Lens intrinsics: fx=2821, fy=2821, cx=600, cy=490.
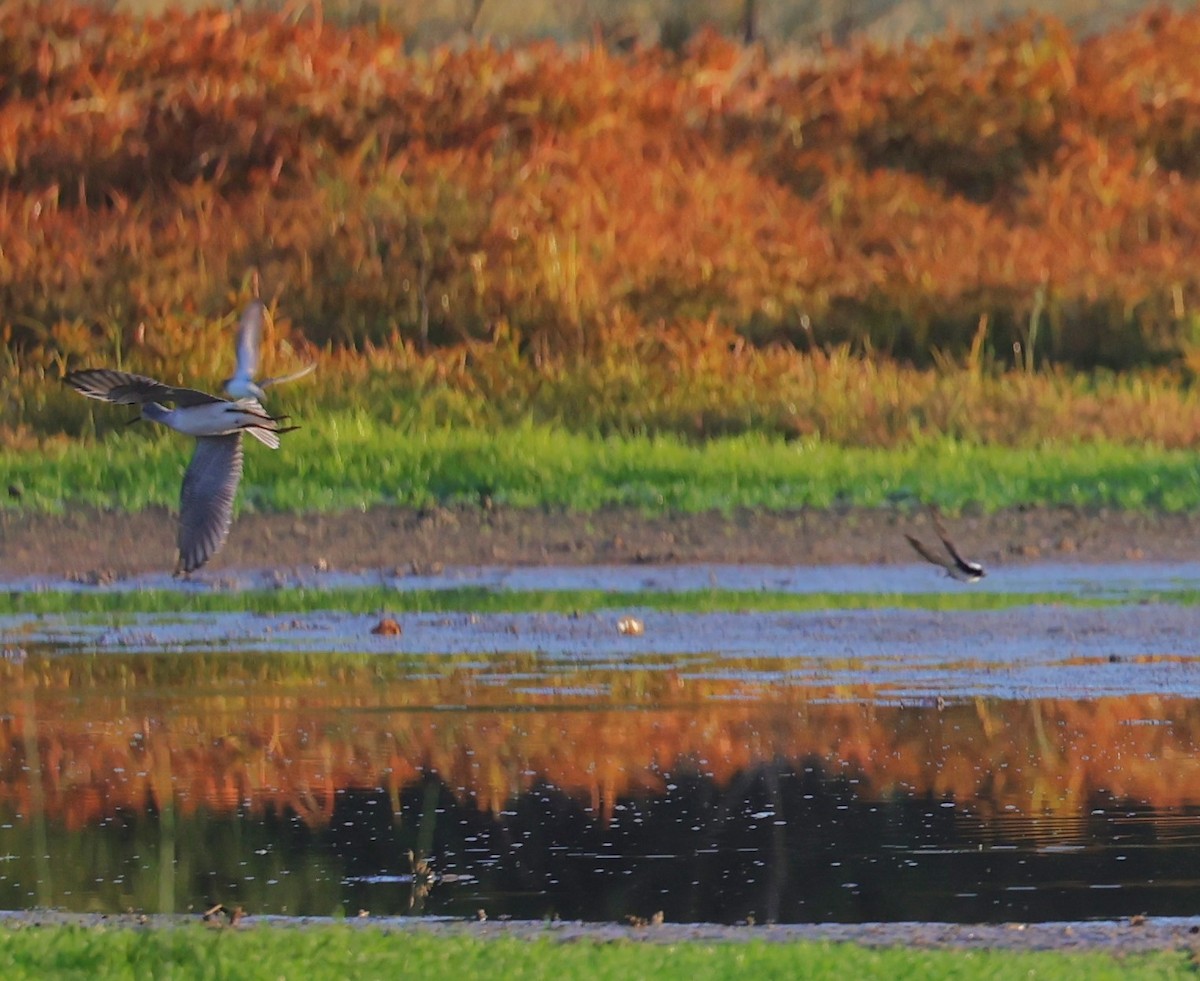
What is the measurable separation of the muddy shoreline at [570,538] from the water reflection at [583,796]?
11.0ft

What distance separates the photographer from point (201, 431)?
10.0m

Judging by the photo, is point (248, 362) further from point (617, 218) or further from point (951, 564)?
point (617, 218)

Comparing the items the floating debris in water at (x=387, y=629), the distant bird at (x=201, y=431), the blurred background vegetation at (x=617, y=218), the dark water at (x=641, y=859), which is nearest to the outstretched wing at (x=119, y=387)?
the distant bird at (x=201, y=431)

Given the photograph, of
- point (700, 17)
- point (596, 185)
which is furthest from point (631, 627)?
point (700, 17)

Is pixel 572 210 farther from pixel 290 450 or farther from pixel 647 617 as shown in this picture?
pixel 647 617

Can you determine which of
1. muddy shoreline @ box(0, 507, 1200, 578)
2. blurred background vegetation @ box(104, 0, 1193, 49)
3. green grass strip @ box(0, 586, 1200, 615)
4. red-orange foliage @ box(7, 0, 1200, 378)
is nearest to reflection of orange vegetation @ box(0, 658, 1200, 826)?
green grass strip @ box(0, 586, 1200, 615)

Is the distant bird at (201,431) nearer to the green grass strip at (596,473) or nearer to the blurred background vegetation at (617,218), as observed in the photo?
the green grass strip at (596,473)

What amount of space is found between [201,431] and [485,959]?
13.9ft

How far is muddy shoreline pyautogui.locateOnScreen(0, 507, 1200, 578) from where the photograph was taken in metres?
14.3

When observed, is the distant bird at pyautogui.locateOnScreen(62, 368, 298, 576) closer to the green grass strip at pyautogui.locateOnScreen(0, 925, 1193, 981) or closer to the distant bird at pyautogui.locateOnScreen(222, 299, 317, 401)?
the distant bird at pyautogui.locateOnScreen(222, 299, 317, 401)

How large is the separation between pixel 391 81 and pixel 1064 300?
18.8ft

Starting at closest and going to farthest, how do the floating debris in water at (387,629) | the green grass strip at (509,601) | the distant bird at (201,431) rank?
the distant bird at (201,431) < the floating debris in water at (387,629) < the green grass strip at (509,601)

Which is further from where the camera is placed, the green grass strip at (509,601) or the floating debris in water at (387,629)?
the green grass strip at (509,601)

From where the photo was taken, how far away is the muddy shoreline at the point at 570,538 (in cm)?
1431
